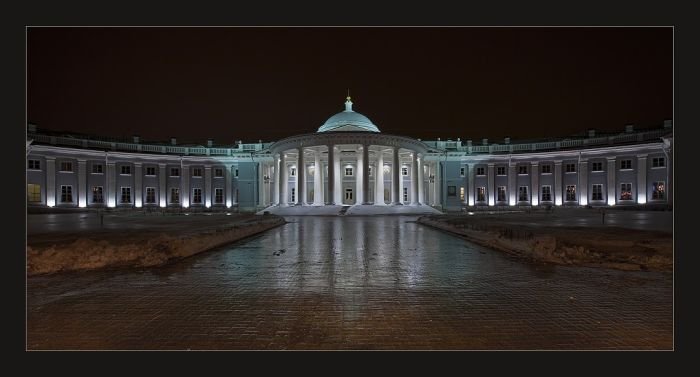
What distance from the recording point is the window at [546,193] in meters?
59.4

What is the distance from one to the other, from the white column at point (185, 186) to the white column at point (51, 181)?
17.4 metres

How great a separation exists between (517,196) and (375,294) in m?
62.2

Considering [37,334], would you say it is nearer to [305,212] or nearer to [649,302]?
[649,302]

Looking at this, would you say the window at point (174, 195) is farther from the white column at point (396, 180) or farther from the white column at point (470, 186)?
the white column at point (470, 186)

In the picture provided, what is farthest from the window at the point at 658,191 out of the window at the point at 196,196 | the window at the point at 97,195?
the window at the point at 97,195

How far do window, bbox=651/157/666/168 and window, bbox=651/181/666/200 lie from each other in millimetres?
2340

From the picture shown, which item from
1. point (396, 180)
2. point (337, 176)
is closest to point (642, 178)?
point (396, 180)

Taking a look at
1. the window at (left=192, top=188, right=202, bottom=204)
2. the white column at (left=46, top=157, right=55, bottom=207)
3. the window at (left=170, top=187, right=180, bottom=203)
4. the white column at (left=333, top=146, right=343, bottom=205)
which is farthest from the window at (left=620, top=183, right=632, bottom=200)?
the white column at (left=46, top=157, right=55, bottom=207)

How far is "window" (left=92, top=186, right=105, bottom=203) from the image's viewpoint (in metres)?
54.7

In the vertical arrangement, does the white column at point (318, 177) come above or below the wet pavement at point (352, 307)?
above

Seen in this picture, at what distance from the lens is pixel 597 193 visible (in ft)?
181

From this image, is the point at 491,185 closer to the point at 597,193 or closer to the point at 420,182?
the point at 597,193

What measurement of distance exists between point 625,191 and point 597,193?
11.3 ft

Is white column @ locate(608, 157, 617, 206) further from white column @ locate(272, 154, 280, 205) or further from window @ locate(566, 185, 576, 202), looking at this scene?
white column @ locate(272, 154, 280, 205)
